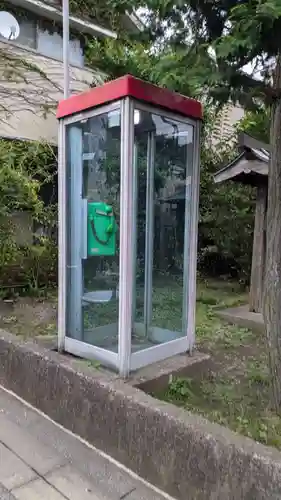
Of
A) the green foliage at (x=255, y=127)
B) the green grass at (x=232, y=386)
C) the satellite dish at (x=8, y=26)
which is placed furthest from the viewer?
the green foliage at (x=255, y=127)

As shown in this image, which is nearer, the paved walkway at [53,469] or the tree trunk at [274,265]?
the paved walkway at [53,469]

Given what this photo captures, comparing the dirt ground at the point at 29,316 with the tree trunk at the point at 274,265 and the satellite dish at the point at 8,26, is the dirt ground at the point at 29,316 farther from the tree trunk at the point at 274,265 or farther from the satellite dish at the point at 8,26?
the satellite dish at the point at 8,26

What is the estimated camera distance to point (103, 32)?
826 cm

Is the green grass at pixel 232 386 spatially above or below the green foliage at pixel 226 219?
below

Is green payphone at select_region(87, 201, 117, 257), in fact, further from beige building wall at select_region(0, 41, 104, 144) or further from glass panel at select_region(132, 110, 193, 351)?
beige building wall at select_region(0, 41, 104, 144)

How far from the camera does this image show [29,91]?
731 cm

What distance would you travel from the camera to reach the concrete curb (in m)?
1.63

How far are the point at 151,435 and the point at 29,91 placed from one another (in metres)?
6.89

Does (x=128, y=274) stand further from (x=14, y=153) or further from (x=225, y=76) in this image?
(x=14, y=153)

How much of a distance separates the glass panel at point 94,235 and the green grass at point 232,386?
2.23 feet

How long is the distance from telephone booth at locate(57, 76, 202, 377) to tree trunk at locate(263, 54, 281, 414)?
76 centimetres

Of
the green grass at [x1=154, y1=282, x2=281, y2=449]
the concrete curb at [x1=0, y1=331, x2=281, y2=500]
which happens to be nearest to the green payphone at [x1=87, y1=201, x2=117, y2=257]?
the concrete curb at [x1=0, y1=331, x2=281, y2=500]

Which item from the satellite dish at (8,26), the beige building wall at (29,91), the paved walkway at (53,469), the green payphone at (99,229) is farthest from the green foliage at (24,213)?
the paved walkway at (53,469)

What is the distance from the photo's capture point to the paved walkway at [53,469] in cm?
196
